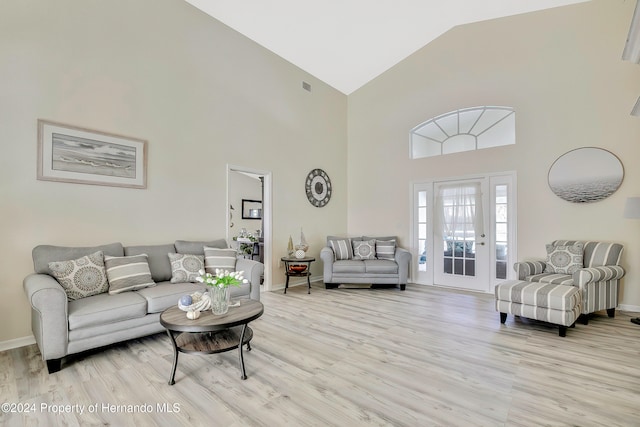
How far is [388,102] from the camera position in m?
6.23

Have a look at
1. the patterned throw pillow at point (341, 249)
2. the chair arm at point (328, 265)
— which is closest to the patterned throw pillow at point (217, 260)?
the chair arm at point (328, 265)

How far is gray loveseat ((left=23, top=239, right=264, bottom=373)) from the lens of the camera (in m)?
2.35

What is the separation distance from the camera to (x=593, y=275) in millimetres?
3400

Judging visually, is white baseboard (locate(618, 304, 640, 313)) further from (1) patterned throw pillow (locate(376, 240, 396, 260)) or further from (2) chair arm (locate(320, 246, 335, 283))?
(2) chair arm (locate(320, 246, 335, 283))

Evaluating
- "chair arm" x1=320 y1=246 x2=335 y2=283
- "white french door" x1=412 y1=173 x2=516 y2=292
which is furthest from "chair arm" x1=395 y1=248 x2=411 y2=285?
"chair arm" x1=320 y1=246 x2=335 y2=283

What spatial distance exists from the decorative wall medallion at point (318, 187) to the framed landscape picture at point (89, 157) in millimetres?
2894

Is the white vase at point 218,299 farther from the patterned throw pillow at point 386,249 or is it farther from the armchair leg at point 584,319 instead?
the armchair leg at point 584,319

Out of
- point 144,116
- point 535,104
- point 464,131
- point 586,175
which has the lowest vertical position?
point 586,175

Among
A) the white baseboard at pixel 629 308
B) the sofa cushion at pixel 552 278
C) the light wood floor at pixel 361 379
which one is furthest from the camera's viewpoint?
the white baseboard at pixel 629 308

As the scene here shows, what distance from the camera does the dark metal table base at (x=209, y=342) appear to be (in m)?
2.24

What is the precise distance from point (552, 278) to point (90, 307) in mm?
4949

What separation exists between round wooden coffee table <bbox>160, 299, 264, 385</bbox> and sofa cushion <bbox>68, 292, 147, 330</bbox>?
55 cm

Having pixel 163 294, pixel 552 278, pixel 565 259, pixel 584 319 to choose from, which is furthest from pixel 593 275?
pixel 163 294

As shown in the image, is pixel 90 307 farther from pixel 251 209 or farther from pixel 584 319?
pixel 251 209
